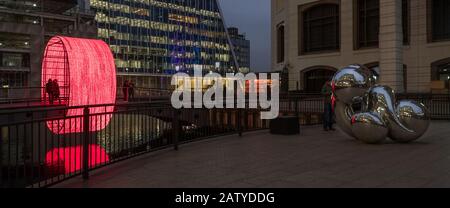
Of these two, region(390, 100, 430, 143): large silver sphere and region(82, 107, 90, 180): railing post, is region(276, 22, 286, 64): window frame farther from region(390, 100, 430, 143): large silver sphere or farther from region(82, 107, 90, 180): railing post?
region(82, 107, 90, 180): railing post

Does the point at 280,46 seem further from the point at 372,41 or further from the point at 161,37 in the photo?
the point at 161,37

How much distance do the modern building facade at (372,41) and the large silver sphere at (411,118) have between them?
2219 centimetres

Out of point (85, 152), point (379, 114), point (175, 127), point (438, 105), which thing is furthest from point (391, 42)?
point (85, 152)

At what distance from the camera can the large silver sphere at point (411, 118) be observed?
1010 cm

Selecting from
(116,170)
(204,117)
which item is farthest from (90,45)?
(116,170)

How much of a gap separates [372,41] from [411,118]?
3255 centimetres

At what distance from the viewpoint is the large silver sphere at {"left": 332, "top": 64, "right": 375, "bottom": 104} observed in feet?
35.2

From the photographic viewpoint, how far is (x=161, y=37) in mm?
110562

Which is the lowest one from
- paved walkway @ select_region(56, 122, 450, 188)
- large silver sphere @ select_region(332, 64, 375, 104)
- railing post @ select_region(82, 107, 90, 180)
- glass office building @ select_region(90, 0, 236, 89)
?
paved walkway @ select_region(56, 122, 450, 188)

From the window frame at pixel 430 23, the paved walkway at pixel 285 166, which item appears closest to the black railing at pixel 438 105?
the paved walkway at pixel 285 166

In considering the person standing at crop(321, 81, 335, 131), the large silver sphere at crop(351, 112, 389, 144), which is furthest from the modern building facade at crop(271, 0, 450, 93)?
the large silver sphere at crop(351, 112, 389, 144)

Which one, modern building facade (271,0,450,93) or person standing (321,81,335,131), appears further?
modern building facade (271,0,450,93)

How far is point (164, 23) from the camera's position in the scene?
11206cm
